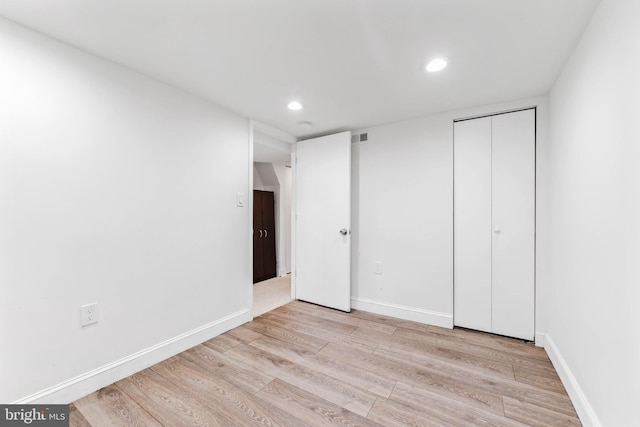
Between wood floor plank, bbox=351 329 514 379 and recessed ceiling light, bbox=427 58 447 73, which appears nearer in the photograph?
recessed ceiling light, bbox=427 58 447 73

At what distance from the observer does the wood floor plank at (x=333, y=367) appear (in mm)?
1774

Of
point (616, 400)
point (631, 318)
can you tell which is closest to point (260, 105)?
point (631, 318)

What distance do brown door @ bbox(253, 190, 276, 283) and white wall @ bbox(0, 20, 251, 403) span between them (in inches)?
80.0

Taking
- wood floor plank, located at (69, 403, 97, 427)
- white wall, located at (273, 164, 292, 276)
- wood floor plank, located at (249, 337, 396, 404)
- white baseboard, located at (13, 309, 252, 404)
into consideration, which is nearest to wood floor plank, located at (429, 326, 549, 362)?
wood floor plank, located at (249, 337, 396, 404)

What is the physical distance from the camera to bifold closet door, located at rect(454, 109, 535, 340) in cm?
237

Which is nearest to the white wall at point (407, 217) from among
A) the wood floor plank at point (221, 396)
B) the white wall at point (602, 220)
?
the white wall at point (602, 220)

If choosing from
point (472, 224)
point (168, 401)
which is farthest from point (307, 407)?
point (472, 224)

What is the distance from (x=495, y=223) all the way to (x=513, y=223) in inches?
5.4

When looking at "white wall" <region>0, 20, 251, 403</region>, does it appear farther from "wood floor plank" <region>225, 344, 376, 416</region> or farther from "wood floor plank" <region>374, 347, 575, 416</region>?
"wood floor plank" <region>374, 347, 575, 416</region>

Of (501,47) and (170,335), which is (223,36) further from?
(170,335)

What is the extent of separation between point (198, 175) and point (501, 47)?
7.99ft

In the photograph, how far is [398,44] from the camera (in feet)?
5.28

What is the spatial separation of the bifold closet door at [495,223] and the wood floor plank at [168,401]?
234cm

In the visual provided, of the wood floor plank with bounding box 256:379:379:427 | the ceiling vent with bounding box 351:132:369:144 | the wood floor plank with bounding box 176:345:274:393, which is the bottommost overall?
the wood floor plank with bounding box 176:345:274:393
